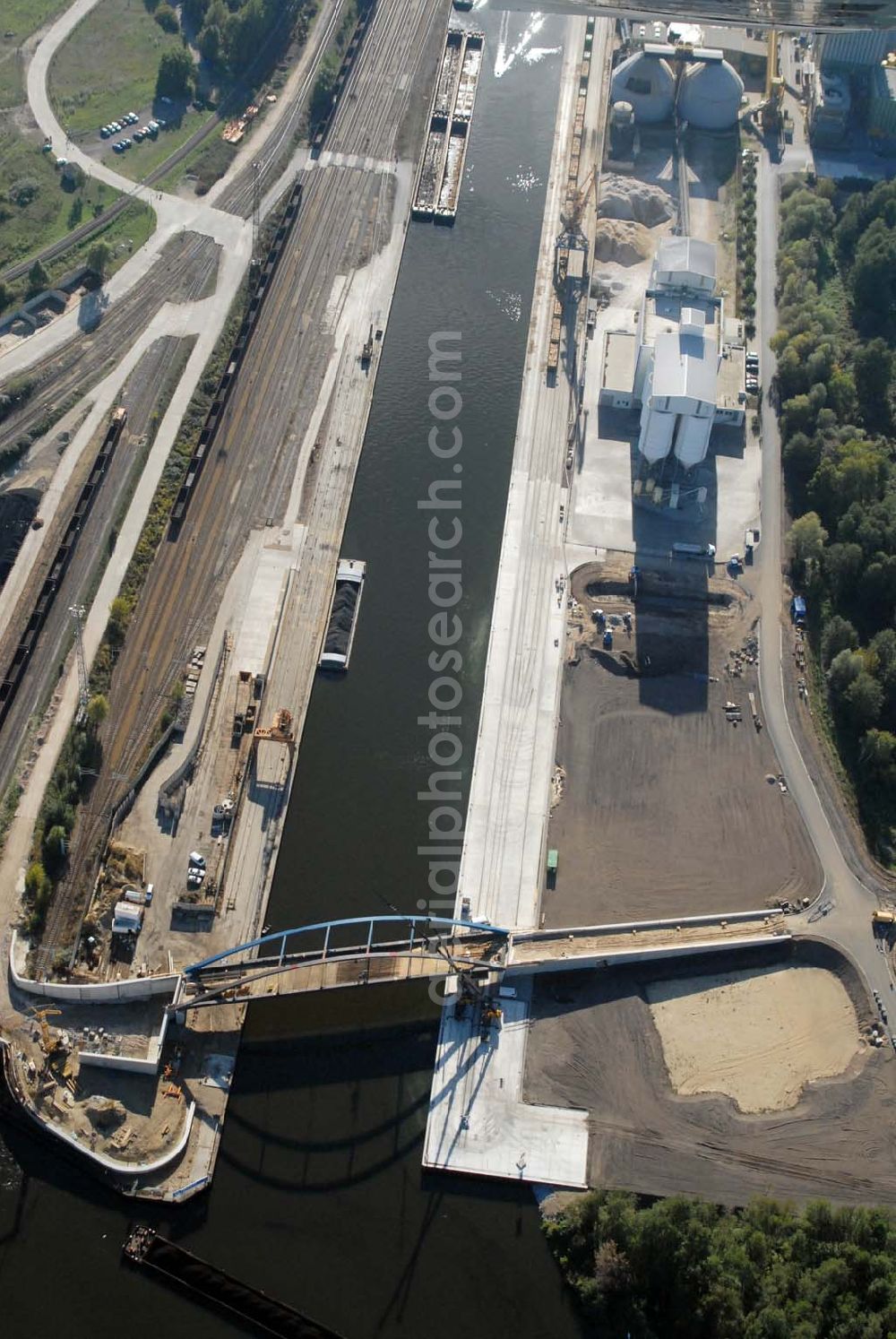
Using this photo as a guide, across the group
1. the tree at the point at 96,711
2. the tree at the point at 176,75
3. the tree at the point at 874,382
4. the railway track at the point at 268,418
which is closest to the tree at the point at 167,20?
the tree at the point at 176,75

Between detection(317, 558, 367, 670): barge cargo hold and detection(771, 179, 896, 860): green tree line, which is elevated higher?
detection(771, 179, 896, 860): green tree line

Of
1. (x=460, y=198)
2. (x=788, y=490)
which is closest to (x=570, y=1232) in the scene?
(x=788, y=490)

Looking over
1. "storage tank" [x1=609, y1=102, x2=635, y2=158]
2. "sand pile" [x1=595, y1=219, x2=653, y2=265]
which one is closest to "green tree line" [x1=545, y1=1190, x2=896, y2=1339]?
"sand pile" [x1=595, y1=219, x2=653, y2=265]

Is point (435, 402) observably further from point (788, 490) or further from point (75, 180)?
point (75, 180)

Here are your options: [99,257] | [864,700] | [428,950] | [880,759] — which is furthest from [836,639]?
[99,257]

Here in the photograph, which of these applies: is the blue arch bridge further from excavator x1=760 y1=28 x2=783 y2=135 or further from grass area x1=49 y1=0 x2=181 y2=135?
grass area x1=49 y1=0 x2=181 y2=135

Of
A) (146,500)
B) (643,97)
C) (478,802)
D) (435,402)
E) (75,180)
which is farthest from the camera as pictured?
(643,97)
